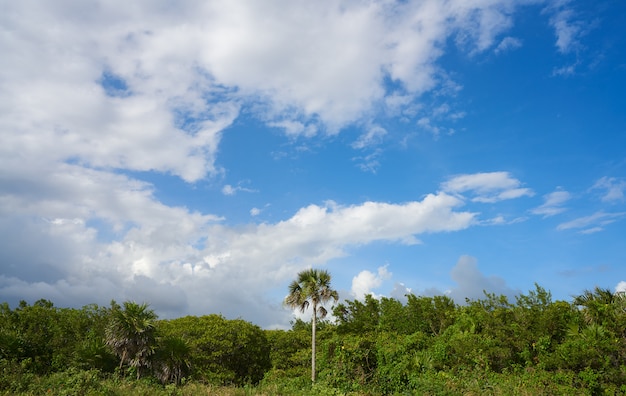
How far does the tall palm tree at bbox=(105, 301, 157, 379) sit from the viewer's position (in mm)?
28938

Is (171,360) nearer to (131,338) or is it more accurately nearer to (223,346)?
(131,338)

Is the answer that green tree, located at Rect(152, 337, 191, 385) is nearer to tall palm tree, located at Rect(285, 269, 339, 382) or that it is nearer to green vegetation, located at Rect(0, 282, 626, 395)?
green vegetation, located at Rect(0, 282, 626, 395)

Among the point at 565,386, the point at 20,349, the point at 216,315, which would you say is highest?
the point at 216,315

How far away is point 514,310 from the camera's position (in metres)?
35.3

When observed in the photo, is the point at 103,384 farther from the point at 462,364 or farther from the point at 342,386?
the point at 462,364

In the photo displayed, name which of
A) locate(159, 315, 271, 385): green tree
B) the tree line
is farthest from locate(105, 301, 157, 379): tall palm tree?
locate(159, 315, 271, 385): green tree

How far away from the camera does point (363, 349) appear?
3381cm

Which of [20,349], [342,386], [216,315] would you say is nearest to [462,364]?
[342,386]

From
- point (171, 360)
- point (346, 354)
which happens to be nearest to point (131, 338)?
point (171, 360)

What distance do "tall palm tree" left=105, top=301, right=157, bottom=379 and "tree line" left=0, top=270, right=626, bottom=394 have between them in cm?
6

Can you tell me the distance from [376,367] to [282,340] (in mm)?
15213

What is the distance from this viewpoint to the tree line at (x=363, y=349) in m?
26.4

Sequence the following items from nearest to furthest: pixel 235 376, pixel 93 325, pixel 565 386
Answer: pixel 565 386
pixel 93 325
pixel 235 376

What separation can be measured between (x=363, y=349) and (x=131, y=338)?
1546cm
